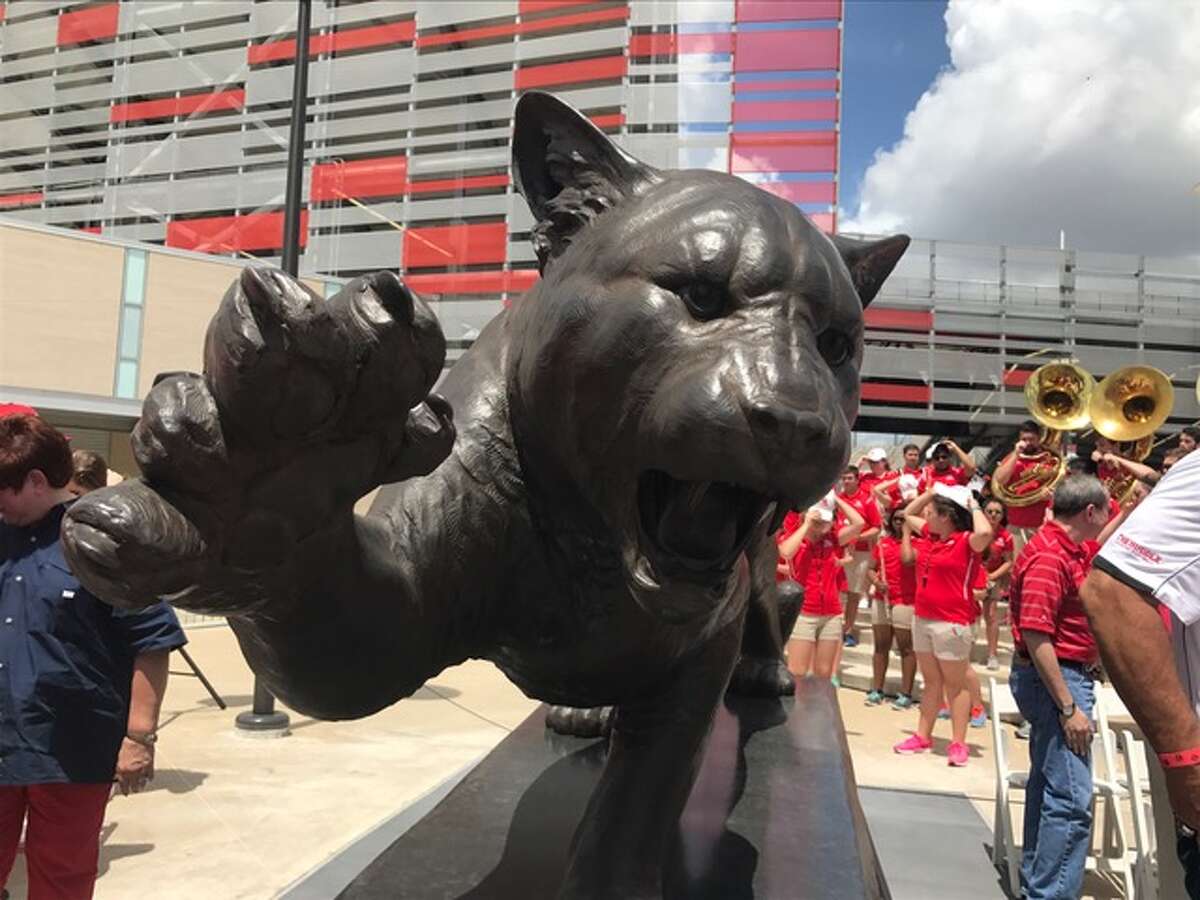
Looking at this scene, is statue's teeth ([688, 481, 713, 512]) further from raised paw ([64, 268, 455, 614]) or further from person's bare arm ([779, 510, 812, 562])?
person's bare arm ([779, 510, 812, 562])

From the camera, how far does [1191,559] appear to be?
210 cm

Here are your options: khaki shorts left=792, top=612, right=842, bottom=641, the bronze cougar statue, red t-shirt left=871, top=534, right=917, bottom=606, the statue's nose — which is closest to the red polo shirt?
khaki shorts left=792, top=612, right=842, bottom=641

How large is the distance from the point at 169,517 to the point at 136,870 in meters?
3.52

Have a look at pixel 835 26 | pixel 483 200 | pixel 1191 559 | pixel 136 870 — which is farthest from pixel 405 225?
pixel 1191 559

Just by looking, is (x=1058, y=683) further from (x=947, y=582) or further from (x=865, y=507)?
(x=865, y=507)

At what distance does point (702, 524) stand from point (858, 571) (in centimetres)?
843

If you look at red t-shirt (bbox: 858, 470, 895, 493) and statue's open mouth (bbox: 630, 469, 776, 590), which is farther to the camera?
red t-shirt (bbox: 858, 470, 895, 493)

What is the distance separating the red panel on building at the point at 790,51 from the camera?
12805mm

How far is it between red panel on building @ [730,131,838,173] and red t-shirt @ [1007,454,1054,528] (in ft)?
14.7

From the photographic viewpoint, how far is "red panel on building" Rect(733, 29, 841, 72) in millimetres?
12805

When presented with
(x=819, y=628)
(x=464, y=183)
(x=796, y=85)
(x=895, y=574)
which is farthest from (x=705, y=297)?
(x=796, y=85)

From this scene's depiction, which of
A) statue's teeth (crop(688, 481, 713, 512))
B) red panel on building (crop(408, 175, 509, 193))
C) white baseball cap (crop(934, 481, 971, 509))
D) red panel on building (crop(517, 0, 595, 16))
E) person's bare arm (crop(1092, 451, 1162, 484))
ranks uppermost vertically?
red panel on building (crop(517, 0, 595, 16))

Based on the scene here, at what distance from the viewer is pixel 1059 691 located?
12.6ft

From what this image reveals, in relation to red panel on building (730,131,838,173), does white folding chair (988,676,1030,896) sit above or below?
below
